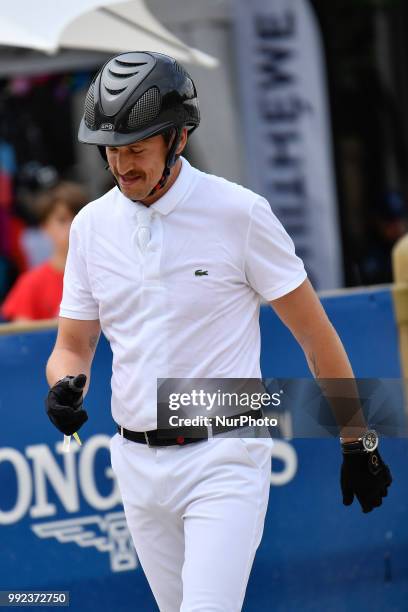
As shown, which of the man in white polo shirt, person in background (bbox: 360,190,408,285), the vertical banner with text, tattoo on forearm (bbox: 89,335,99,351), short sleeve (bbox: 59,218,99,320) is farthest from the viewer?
person in background (bbox: 360,190,408,285)

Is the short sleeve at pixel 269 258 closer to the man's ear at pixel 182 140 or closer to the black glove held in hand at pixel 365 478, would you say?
the man's ear at pixel 182 140

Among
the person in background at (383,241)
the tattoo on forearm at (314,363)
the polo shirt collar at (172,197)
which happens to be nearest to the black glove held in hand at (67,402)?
the polo shirt collar at (172,197)

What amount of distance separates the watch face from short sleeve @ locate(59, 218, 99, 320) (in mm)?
901

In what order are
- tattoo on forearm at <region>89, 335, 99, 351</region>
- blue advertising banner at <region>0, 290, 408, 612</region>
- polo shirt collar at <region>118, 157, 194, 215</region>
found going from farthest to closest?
1. blue advertising banner at <region>0, 290, 408, 612</region>
2. tattoo on forearm at <region>89, 335, 99, 351</region>
3. polo shirt collar at <region>118, 157, 194, 215</region>

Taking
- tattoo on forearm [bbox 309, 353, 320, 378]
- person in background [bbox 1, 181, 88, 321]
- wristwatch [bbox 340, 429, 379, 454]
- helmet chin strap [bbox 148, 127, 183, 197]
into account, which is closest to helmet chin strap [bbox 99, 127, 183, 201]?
helmet chin strap [bbox 148, 127, 183, 197]

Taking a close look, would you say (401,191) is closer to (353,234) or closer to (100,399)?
(353,234)

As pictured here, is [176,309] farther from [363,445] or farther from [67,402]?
[363,445]

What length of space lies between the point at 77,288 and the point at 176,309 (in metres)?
0.38

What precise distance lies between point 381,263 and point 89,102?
702 centimetres

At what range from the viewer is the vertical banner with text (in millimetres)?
9312

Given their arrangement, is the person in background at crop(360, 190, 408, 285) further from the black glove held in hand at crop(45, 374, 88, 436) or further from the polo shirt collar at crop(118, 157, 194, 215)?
the black glove held in hand at crop(45, 374, 88, 436)

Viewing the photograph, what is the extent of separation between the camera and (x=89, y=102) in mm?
3570

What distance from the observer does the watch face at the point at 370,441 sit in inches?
148

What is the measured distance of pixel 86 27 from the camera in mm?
6895
